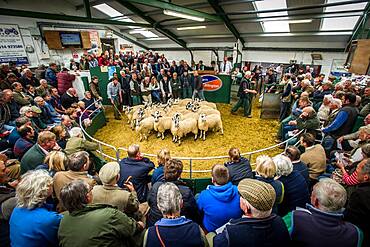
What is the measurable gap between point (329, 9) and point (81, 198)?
473 inches

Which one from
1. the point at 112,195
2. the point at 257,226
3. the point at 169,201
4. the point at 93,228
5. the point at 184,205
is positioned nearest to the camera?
the point at 257,226

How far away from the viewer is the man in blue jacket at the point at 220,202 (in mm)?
2184

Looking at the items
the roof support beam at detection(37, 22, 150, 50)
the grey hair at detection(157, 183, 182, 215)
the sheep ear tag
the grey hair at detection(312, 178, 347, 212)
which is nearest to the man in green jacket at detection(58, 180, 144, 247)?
the grey hair at detection(157, 183, 182, 215)

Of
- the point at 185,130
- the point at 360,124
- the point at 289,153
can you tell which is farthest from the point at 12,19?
the point at 360,124

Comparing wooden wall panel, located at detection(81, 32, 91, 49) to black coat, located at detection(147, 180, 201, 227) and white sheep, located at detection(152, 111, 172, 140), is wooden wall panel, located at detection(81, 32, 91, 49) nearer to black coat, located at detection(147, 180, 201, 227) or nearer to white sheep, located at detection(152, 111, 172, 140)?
white sheep, located at detection(152, 111, 172, 140)

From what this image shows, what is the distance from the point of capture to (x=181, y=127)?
19.9 ft

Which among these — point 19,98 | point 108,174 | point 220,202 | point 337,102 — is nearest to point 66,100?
point 19,98

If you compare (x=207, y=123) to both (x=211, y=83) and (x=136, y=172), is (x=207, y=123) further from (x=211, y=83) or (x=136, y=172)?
(x=211, y=83)

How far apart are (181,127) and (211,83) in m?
5.24

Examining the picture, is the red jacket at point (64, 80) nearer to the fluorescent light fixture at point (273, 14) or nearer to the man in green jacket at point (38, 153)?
the man in green jacket at point (38, 153)

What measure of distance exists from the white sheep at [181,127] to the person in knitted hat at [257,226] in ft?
15.1

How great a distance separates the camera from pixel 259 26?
12.1m

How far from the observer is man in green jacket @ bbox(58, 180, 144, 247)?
1.49 m

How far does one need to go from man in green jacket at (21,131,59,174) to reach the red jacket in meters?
5.54
